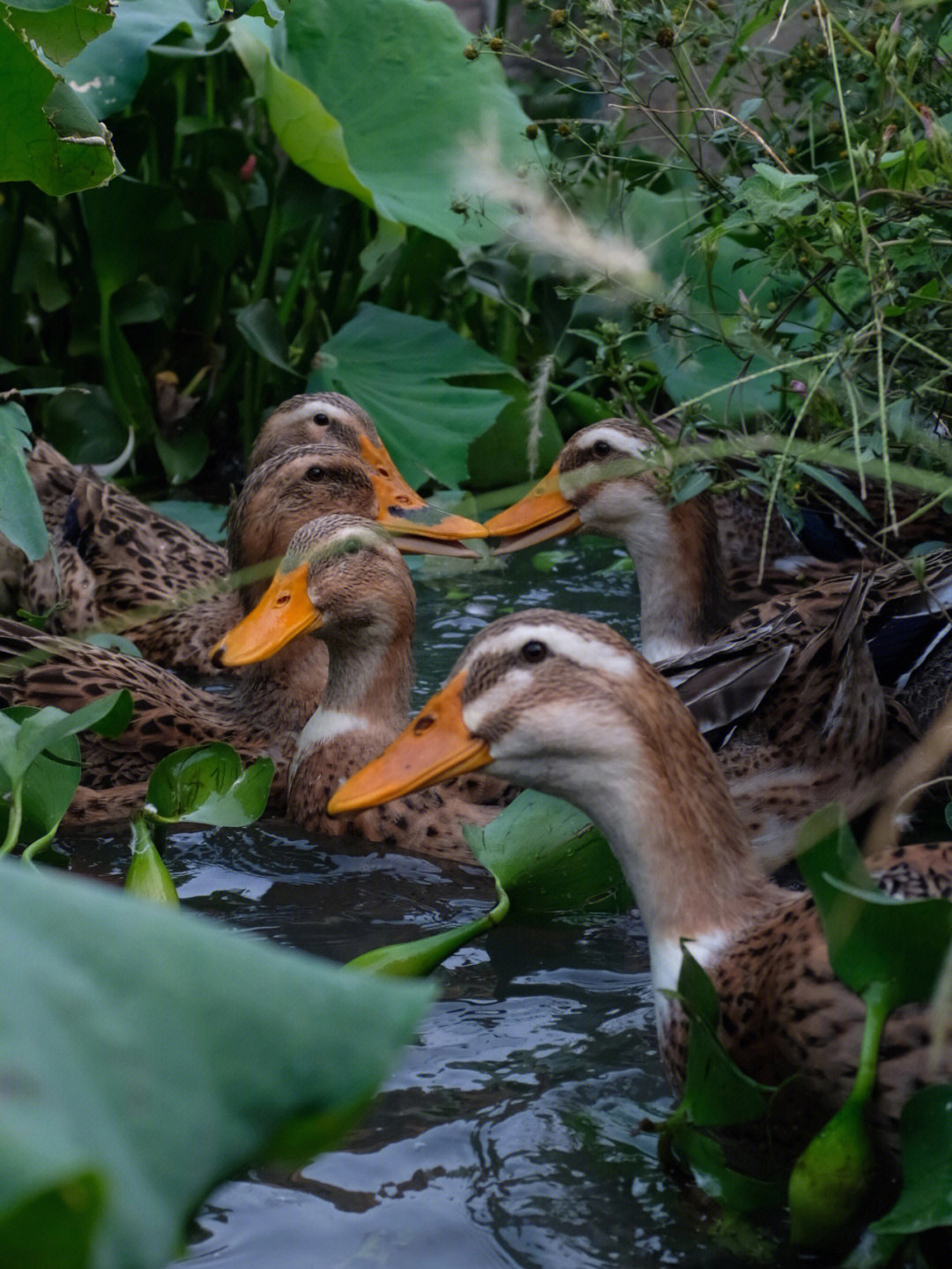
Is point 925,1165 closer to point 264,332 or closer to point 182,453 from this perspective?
point 264,332

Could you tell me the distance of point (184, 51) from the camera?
5.25m

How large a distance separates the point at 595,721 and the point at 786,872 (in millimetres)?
1161

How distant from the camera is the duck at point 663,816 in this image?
217 centimetres

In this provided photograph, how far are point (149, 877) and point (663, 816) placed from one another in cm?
95

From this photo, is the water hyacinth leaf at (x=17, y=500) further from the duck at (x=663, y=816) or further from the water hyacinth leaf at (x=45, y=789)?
the duck at (x=663, y=816)

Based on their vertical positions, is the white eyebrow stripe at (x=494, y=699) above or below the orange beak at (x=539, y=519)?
above

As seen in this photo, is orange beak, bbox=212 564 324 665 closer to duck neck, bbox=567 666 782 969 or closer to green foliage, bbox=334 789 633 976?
green foliage, bbox=334 789 633 976

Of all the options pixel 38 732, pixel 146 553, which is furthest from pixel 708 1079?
pixel 146 553

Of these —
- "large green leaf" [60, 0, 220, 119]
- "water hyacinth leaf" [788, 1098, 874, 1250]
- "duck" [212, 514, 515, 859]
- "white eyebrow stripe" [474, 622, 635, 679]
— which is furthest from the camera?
"large green leaf" [60, 0, 220, 119]

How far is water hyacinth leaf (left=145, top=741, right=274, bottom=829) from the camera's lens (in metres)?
3.17

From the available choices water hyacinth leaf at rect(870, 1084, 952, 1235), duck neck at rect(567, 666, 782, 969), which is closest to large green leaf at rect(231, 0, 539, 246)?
duck neck at rect(567, 666, 782, 969)

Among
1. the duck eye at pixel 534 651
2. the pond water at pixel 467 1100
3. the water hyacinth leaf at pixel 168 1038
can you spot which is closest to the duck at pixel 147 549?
the pond water at pixel 467 1100

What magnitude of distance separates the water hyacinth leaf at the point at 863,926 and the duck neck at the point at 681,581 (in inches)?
104

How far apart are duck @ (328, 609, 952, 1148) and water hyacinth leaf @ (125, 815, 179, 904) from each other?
1.10 feet
